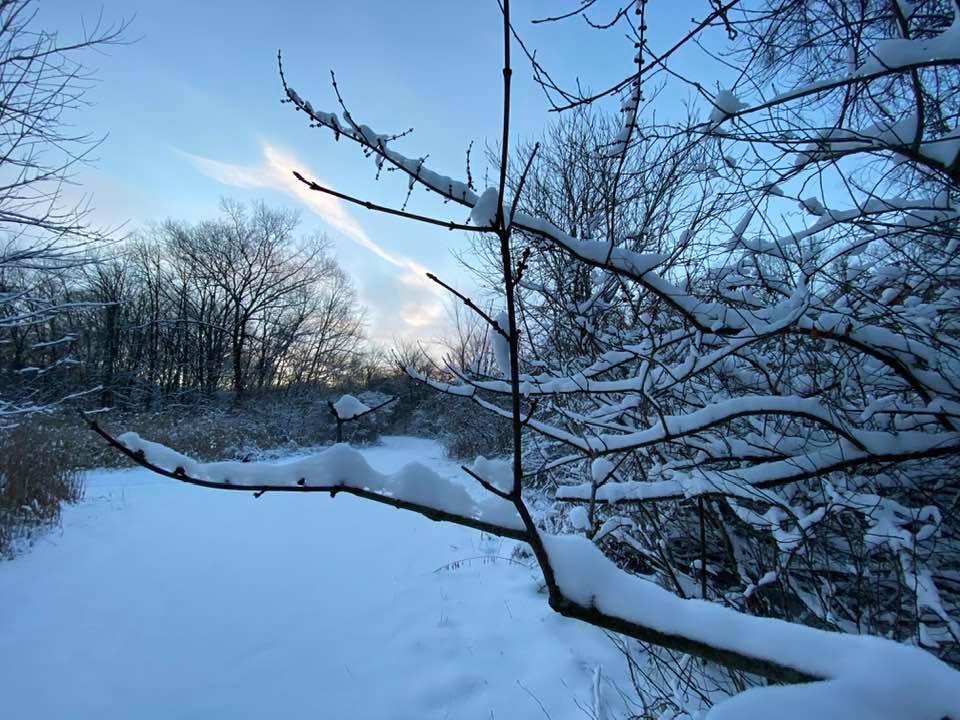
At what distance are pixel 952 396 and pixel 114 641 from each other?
15.7 ft

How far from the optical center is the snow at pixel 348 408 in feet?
2.05

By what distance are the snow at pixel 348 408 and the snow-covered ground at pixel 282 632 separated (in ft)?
7.78

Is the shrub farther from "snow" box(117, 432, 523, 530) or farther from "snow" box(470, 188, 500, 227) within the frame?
"snow" box(470, 188, 500, 227)

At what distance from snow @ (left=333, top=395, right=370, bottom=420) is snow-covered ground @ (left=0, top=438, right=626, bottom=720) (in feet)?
7.78

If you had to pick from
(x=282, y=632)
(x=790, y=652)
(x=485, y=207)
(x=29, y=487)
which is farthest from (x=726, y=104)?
(x=29, y=487)

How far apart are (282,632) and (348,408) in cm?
344

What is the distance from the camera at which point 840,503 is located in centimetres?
177

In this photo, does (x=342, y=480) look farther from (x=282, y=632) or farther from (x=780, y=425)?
(x=282, y=632)

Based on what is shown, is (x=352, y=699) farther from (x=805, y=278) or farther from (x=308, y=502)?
(x=308, y=502)

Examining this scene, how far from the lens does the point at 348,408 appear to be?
0.65 m

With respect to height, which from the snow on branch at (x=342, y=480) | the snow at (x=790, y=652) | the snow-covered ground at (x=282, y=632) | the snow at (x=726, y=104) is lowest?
the snow-covered ground at (x=282, y=632)

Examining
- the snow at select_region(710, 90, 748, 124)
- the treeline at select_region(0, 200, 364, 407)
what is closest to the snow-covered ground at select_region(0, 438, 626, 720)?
the snow at select_region(710, 90, 748, 124)

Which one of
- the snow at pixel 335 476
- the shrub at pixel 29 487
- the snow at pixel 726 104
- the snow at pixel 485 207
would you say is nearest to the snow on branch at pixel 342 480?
the snow at pixel 335 476

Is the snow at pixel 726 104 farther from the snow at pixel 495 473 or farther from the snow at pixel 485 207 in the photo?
the snow at pixel 495 473
